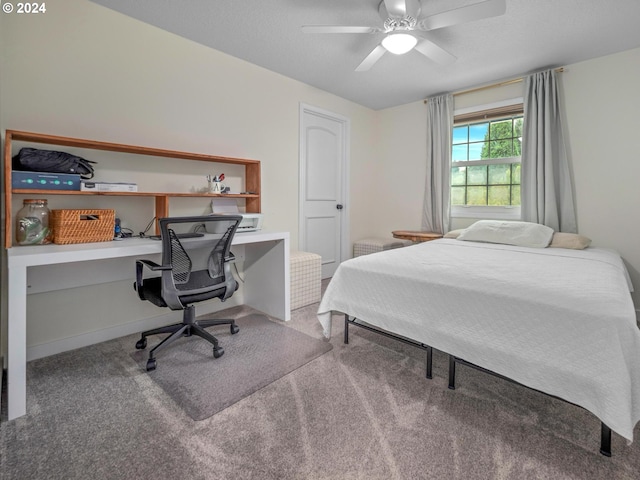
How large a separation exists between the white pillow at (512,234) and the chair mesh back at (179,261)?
8.69ft

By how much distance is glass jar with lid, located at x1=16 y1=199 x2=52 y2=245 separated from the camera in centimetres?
192

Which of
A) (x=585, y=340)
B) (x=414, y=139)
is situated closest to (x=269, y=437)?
(x=585, y=340)

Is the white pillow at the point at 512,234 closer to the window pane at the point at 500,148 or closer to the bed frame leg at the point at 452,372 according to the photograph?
the window pane at the point at 500,148

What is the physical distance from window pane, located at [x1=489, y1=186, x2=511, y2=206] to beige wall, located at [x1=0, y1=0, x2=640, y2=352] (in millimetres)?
666

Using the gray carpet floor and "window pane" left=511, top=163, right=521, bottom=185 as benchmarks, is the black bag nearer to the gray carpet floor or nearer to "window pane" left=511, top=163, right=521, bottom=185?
the gray carpet floor

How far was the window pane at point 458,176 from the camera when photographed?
13.2ft

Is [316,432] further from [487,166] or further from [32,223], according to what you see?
[487,166]

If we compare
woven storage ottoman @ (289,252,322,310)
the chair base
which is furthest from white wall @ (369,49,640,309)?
the chair base

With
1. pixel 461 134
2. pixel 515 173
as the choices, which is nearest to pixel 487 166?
pixel 515 173

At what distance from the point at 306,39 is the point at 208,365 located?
8.64ft

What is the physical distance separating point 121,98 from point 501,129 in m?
3.88

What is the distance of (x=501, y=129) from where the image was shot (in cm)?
374

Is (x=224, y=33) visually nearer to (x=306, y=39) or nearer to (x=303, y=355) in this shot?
(x=306, y=39)

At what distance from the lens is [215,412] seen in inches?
61.2
